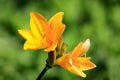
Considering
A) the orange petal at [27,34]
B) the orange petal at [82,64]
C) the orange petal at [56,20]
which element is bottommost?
the orange petal at [82,64]

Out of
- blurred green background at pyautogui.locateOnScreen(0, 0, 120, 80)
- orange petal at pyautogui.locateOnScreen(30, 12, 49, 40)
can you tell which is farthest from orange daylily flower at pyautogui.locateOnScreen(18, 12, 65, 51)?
blurred green background at pyautogui.locateOnScreen(0, 0, 120, 80)

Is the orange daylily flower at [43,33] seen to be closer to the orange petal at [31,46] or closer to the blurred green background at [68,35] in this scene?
the orange petal at [31,46]

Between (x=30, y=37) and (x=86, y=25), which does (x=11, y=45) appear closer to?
(x=86, y=25)

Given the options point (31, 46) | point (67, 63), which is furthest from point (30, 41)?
point (67, 63)

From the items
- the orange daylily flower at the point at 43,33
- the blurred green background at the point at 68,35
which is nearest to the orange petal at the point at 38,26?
the orange daylily flower at the point at 43,33

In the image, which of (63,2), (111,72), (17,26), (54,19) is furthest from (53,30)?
(63,2)

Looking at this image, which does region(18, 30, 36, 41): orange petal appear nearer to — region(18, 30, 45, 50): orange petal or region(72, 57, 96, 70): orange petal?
region(18, 30, 45, 50): orange petal

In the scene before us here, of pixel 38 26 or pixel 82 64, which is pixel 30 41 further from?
pixel 82 64
